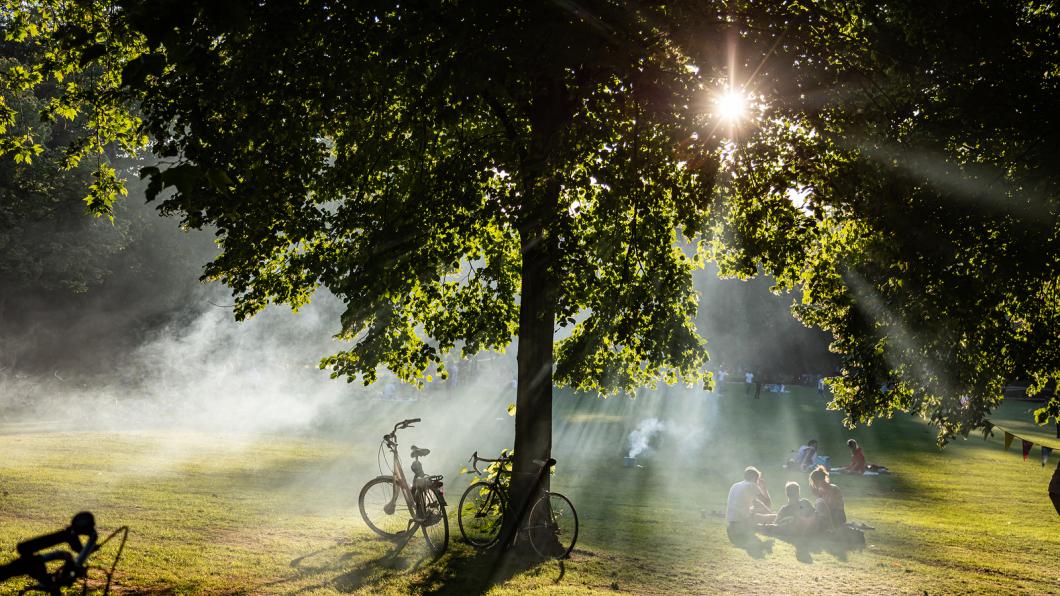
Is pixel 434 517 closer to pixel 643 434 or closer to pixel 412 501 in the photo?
pixel 412 501

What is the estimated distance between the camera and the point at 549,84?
9.72 meters

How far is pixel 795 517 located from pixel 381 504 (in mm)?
7634

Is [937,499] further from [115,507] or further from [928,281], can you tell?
[115,507]

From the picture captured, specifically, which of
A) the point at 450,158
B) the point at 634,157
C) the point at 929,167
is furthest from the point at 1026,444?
the point at 450,158

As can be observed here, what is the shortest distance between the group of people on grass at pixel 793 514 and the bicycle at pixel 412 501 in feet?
18.3

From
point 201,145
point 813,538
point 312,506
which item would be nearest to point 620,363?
point 813,538

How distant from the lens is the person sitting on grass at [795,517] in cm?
1348

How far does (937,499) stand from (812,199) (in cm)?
1330

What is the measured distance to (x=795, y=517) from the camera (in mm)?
13664

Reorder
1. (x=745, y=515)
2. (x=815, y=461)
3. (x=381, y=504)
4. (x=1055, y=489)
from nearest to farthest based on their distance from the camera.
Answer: (x=1055, y=489) → (x=381, y=504) → (x=745, y=515) → (x=815, y=461)

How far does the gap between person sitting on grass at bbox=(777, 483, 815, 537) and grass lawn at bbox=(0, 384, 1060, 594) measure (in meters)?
0.68

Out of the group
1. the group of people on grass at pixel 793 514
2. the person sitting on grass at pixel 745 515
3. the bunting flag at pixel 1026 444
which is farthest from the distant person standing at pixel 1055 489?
the person sitting on grass at pixel 745 515

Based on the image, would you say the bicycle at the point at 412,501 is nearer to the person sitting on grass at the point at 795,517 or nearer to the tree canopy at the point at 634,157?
the tree canopy at the point at 634,157

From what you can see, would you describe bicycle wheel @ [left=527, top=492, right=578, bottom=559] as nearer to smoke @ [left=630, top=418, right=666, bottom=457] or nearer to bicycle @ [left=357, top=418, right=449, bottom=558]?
bicycle @ [left=357, top=418, right=449, bottom=558]
